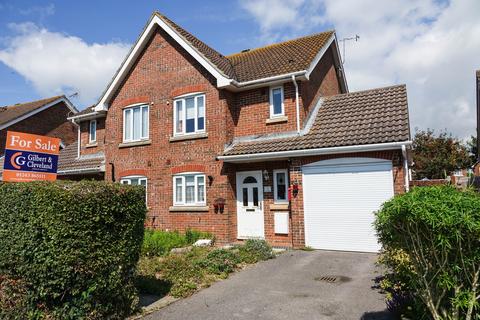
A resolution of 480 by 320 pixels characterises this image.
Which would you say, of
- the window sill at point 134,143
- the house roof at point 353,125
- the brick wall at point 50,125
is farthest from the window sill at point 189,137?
the brick wall at point 50,125

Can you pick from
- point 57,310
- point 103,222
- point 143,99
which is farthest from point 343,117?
point 57,310

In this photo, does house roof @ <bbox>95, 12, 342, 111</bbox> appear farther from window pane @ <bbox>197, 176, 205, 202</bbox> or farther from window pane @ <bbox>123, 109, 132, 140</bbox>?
window pane @ <bbox>197, 176, 205, 202</bbox>

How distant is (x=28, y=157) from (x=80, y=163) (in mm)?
10553

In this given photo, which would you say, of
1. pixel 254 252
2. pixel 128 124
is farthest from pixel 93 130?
pixel 254 252

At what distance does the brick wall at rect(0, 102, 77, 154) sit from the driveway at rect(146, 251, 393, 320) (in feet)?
73.1

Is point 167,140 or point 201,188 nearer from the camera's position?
point 201,188

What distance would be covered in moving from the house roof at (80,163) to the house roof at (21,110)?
850cm

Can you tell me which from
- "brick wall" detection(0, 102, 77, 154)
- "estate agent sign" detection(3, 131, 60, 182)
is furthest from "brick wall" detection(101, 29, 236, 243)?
"brick wall" detection(0, 102, 77, 154)

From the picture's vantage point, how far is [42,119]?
27.0 m

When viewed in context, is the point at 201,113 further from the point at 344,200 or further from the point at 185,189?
the point at 344,200

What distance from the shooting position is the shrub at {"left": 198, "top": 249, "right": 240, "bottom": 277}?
890 cm

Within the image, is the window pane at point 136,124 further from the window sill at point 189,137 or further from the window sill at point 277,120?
the window sill at point 277,120

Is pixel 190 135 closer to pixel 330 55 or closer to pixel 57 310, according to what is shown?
pixel 330 55

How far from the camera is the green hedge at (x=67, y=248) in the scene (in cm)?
545
